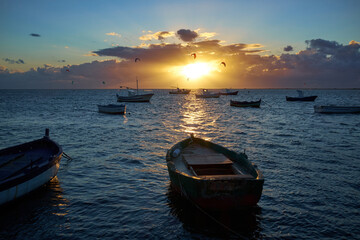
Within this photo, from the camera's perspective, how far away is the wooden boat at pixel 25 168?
9.20m

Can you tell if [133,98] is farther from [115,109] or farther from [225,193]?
[225,193]

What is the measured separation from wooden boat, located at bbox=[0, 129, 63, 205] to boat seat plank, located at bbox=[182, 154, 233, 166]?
6.49 m

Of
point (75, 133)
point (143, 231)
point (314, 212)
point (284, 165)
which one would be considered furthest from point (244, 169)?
point (75, 133)

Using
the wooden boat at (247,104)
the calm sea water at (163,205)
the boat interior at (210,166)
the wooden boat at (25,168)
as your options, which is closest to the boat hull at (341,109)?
the wooden boat at (247,104)

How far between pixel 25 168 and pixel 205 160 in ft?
27.4

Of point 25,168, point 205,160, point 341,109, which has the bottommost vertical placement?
point 25,168

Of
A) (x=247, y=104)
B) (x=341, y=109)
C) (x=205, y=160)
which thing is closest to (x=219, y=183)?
(x=205, y=160)

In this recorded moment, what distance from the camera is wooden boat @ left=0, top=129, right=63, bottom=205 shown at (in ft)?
30.2

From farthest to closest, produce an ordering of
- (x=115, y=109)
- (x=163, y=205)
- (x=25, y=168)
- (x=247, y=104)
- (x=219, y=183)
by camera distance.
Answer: (x=247, y=104) < (x=115, y=109) < (x=25, y=168) < (x=163, y=205) < (x=219, y=183)

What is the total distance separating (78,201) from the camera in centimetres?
1027

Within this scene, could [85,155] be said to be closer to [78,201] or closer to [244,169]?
[78,201]

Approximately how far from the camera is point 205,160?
11141mm

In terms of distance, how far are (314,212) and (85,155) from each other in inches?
583

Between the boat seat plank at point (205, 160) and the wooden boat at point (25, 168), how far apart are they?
6.49 m
